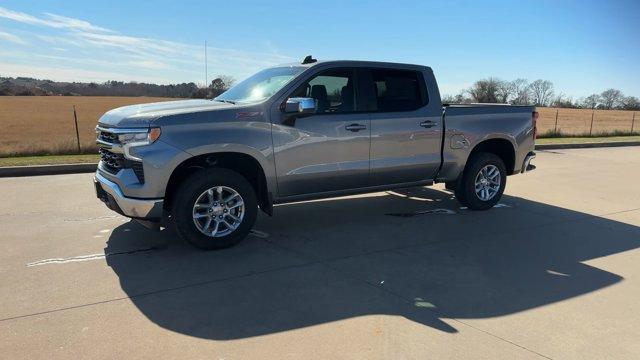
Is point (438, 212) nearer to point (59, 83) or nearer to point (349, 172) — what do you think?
point (349, 172)

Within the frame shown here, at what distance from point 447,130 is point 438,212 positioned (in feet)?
4.04

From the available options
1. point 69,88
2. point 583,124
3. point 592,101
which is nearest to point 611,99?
point 592,101

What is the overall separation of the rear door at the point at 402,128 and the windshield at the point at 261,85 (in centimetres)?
103

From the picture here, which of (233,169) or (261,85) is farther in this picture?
(261,85)

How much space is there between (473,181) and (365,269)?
10.4 ft

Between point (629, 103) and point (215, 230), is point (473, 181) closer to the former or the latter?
point (215, 230)

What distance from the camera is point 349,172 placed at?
605cm

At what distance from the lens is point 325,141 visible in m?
5.78

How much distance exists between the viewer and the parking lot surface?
3.39 meters

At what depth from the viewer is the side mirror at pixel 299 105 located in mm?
5234

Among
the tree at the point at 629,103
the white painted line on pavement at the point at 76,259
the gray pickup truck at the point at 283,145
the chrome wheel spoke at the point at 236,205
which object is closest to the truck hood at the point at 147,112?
the gray pickup truck at the point at 283,145

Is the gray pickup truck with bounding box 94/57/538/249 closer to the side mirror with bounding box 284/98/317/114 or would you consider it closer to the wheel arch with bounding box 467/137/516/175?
the side mirror with bounding box 284/98/317/114

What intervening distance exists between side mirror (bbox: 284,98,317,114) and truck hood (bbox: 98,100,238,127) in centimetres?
58

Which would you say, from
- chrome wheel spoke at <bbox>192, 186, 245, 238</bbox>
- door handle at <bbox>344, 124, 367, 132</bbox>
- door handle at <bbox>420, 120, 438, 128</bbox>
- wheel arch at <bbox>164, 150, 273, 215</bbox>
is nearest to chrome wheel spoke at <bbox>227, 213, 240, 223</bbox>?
chrome wheel spoke at <bbox>192, 186, 245, 238</bbox>
